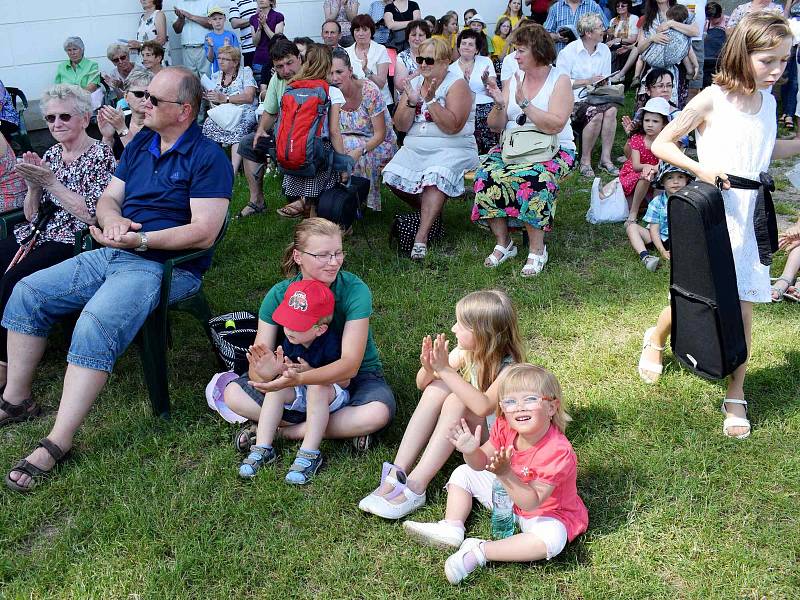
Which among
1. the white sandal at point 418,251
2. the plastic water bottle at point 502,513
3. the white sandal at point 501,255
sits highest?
the plastic water bottle at point 502,513

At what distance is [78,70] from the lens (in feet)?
28.4

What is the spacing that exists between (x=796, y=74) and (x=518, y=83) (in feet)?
19.1

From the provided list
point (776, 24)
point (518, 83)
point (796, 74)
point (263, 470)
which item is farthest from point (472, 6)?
point (263, 470)

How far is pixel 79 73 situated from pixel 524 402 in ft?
25.2

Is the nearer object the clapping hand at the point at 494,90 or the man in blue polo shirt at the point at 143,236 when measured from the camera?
the man in blue polo shirt at the point at 143,236

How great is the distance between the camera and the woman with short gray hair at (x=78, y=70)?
338 inches

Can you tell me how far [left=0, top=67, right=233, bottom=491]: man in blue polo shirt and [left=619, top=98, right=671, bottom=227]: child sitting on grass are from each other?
3.39m

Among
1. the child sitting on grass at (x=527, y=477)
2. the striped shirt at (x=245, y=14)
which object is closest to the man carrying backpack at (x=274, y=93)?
the striped shirt at (x=245, y=14)

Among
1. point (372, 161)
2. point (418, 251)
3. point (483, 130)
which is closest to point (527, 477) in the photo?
point (418, 251)

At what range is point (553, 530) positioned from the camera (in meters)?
2.62

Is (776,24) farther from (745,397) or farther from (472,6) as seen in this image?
(472,6)

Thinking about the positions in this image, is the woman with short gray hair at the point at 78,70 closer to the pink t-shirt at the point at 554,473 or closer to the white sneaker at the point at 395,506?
the white sneaker at the point at 395,506

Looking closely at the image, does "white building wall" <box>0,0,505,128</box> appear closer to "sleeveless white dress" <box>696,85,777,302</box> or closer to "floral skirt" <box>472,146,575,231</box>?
"floral skirt" <box>472,146,575,231</box>

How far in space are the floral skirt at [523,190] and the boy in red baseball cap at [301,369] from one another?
224 cm
